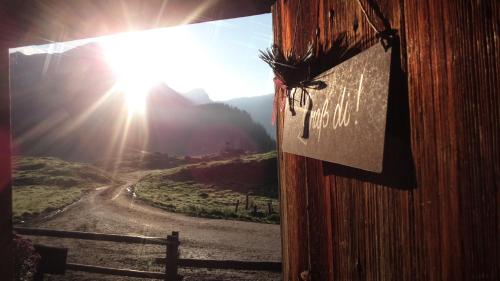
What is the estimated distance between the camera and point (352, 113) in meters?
1.23

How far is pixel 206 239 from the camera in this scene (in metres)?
14.7

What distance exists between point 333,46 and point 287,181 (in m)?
1.24

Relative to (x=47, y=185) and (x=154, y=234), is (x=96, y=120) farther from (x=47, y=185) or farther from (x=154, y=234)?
(x=154, y=234)

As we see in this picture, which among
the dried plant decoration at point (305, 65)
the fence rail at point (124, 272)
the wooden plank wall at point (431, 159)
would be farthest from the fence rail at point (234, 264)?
the wooden plank wall at point (431, 159)

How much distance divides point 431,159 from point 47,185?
134 feet

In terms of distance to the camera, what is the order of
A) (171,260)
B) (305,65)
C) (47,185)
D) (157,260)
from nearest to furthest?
(305,65), (171,260), (157,260), (47,185)

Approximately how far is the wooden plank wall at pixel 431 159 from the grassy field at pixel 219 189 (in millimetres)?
17723

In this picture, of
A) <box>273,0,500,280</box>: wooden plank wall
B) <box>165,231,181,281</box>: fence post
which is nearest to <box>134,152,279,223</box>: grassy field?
<box>165,231,181,281</box>: fence post

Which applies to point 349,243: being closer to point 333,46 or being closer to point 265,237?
point 333,46

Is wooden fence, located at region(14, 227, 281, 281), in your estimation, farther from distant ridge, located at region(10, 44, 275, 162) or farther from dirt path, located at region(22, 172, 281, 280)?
distant ridge, located at region(10, 44, 275, 162)

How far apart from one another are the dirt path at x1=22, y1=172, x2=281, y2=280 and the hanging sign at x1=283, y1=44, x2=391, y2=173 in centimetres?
864

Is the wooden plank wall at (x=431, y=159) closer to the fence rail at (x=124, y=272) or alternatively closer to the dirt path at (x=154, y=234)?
the fence rail at (x=124, y=272)

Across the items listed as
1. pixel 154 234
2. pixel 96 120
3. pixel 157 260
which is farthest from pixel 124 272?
pixel 96 120

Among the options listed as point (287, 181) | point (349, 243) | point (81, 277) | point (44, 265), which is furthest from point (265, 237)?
point (349, 243)
